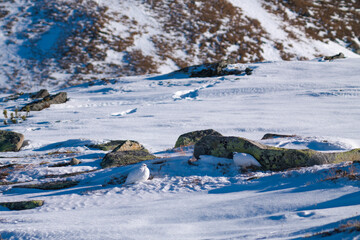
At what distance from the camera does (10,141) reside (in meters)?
15.2

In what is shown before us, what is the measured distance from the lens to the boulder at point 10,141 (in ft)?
48.9

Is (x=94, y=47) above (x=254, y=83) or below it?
above

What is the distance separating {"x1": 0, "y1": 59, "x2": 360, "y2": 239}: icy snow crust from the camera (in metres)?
4.68

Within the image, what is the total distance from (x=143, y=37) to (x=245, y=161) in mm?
36642

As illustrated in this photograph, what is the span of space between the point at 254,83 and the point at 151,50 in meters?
17.3

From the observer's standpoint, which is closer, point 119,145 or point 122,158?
point 122,158

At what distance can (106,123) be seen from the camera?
19000 millimetres

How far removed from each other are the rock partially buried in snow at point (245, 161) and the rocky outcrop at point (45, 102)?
64.5 ft

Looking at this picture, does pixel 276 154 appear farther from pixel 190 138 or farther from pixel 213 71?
pixel 213 71

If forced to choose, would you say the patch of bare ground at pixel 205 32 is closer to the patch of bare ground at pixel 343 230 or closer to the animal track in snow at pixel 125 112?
the animal track in snow at pixel 125 112

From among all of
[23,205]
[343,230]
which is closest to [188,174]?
[23,205]

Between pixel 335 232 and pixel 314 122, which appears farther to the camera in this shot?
pixel 314 122

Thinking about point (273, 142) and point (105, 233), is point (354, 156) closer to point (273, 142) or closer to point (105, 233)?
point (273, 142)

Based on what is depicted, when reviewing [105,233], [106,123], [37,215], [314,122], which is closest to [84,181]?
[37,215]
